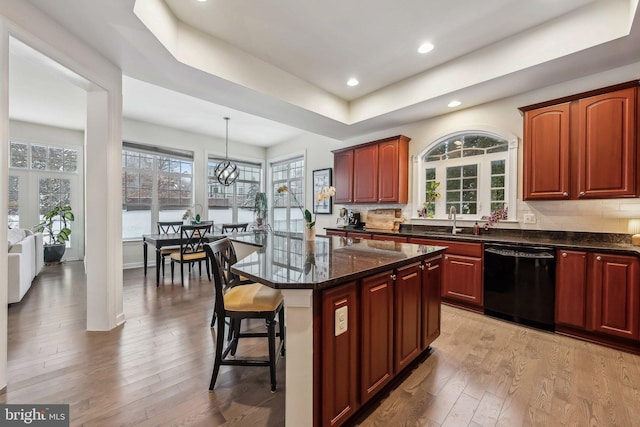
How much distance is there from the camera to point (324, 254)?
6.55 ft

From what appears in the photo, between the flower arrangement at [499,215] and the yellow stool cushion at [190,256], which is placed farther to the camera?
the yellow stool cushion at [190,256]

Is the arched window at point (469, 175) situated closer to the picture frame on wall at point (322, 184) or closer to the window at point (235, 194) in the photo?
the picture frame on wall at point (322, 184)

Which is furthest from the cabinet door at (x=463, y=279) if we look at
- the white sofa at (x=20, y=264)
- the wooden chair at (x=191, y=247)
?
the white sofa at (x=20, y=264)

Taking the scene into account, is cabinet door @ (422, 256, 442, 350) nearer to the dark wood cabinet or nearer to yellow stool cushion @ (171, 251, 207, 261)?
the dark wood cabinet

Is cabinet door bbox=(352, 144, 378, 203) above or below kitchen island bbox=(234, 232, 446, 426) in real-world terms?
above

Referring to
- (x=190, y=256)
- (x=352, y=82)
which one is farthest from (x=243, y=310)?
(x=352, y=82)

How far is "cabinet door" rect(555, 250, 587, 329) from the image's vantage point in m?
2.51

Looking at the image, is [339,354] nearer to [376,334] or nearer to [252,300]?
[376,334]

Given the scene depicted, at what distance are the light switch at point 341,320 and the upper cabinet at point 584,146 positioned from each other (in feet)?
9.26

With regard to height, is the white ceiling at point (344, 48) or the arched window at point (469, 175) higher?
the white ceiling at point (344, 48)

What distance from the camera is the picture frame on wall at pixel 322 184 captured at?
5.78 metres

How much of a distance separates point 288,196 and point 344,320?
5774 mm

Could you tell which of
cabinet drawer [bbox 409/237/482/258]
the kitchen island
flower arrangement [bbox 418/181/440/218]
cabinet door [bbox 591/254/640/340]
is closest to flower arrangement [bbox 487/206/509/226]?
cabinet drawer [bbox 409/237/482/258]

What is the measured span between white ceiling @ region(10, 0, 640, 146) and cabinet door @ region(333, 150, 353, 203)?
1.08 m
